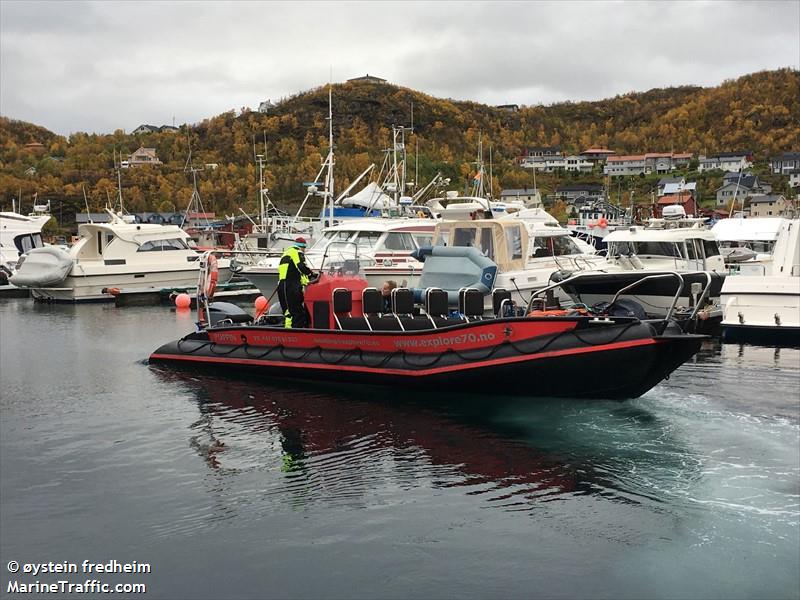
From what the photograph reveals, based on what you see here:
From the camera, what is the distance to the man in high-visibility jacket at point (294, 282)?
Result: 1259 cm

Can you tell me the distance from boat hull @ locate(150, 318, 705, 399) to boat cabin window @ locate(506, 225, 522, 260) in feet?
18.4

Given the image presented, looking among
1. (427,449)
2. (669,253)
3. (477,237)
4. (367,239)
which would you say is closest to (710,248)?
(669,253)

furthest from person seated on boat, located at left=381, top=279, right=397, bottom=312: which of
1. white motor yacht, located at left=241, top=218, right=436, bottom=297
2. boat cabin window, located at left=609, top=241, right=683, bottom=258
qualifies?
boat cabin window, located at left=609, top=241, right=683, bottom=258

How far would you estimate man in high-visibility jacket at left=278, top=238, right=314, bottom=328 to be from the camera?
1259 cm

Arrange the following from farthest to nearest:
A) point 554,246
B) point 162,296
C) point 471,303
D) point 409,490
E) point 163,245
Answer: point 163,245
point 162,296
point 554,246
point 471,303
point 409,490

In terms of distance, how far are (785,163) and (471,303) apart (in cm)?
10435

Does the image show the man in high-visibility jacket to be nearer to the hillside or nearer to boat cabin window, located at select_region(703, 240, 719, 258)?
boat cabin window, located at select_region(703, 240, 719, 258)

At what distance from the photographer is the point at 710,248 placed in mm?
20000

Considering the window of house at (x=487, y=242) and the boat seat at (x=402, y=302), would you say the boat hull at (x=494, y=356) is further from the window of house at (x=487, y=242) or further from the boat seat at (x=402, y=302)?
the window of house at (x=487, y=242)

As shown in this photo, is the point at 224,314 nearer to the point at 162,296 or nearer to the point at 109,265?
the point at 162,296

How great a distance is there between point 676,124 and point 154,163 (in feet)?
294

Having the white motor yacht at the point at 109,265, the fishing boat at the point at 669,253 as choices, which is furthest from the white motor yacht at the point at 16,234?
the fishing boat at the point at 669,253

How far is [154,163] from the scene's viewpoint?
313 feet

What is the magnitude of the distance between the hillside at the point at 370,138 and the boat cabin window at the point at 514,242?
189 ft
